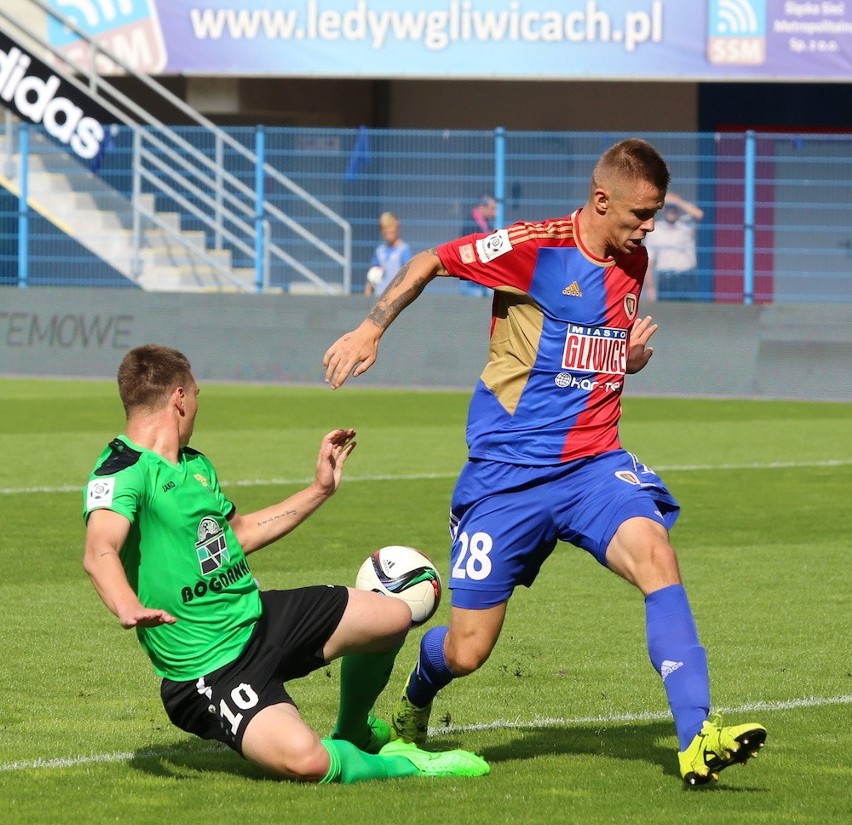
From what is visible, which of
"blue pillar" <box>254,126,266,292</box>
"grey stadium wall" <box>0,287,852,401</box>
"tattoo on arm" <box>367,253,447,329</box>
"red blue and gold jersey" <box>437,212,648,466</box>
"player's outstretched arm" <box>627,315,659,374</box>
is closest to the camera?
"tattoo on arm" <box>367,253,447,329</box>

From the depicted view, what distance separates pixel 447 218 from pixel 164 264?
13.3ft

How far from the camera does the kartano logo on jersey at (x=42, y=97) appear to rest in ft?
80.4

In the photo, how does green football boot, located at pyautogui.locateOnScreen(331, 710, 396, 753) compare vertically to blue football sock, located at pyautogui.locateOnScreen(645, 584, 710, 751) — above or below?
below

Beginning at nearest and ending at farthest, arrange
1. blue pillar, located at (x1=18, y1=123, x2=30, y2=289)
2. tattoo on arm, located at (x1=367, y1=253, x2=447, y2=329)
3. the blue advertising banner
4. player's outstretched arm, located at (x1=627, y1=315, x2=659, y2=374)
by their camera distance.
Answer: tattoo on arm, located at (x1=367, y1=253, x2=447, y2=329), player's outstretched arm, located at (x1=627, y1=315, x2=659, y2=374), blue pillar, located at (x1=18, y1=123, x2=30, y2=289), the blue advertising banner

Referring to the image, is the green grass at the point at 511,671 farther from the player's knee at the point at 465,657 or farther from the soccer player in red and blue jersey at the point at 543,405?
the soccer player in red and blue jersey at the point at 543,405

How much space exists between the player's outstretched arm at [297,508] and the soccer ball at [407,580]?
0.33 meters

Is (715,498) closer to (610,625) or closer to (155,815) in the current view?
(610,625)

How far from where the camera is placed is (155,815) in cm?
504

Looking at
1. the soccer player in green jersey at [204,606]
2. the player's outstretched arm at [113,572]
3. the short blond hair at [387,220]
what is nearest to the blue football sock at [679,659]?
the soccer player in green jersey at [204,606]

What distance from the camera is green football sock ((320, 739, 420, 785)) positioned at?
213 inches

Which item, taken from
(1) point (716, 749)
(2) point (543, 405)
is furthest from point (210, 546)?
(1) point (716, 749)

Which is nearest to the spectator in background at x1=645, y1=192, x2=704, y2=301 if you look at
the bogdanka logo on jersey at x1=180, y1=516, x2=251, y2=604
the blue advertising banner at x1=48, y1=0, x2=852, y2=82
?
the blue advertising banner at x1=48, y1=0, x2=852, y2=82

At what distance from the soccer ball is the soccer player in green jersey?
280 millimetres

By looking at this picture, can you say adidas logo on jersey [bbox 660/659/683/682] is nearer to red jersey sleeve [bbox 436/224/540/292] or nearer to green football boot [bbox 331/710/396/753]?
green football boot [bbox 331/710/396/753]
